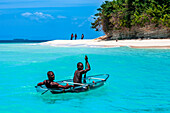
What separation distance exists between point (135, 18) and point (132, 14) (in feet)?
6.38

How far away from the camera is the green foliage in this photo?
120 feet

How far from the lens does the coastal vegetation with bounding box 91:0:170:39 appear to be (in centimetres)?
3669

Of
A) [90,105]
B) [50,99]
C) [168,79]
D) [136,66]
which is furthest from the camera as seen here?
[136,66]

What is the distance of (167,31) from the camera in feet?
121

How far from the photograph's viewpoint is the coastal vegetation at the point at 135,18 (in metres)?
36.7

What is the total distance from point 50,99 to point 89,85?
1.46 m

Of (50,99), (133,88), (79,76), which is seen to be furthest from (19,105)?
(133,88)

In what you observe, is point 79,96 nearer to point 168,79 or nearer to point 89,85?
point 89,85

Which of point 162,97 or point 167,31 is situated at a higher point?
point 167,31

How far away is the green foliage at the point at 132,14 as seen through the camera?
3650 cm

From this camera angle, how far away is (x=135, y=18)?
3791 cm

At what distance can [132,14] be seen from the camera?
39.7 metres

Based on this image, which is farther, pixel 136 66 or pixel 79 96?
pixel 136 66

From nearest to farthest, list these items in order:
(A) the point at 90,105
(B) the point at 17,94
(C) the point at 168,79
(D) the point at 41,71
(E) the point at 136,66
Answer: (A) the point at 90,105, (B) the point at 17,94, (C) the point at 168,79, (D) the point at 41,71, (E) the point at 136,66
